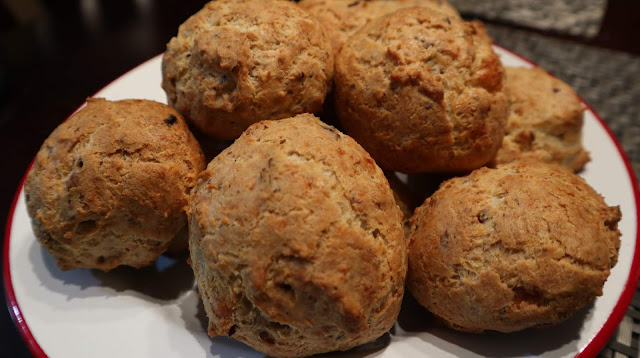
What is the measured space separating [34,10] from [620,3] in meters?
4.23

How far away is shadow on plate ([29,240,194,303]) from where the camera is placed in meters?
1.46

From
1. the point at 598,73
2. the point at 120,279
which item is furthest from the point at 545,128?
the point at 120,279

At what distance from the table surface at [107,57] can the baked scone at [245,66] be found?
1352 millimetres

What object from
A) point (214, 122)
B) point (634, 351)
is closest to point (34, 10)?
point (214, 122)

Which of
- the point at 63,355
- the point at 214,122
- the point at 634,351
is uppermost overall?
the point at 214,122

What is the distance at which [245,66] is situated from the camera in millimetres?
1326

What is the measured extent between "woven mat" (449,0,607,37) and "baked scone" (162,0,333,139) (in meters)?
2.45

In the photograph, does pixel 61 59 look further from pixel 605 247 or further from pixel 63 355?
pixel 605 247

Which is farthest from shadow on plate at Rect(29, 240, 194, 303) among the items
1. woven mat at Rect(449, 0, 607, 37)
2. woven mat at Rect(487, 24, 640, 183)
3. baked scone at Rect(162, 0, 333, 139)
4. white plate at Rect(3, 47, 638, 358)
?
woven mat at Rect(449, 0, 607, 37)

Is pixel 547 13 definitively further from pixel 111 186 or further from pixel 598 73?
pixel 111 186

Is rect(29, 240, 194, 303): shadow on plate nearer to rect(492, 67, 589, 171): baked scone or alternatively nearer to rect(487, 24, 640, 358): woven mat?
rect(492, 67, 589, 171): baked scone

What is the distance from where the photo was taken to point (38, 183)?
1.35m

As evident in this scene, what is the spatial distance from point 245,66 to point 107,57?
2181 millimetres

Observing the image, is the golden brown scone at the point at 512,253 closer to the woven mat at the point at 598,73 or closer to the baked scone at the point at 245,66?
the baked scone at the point at 245,66
